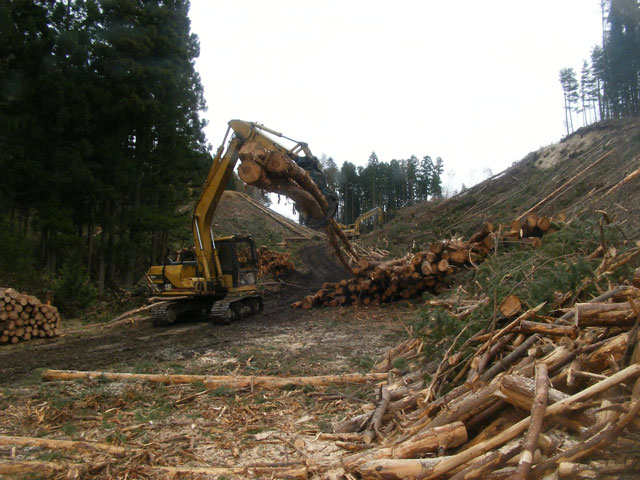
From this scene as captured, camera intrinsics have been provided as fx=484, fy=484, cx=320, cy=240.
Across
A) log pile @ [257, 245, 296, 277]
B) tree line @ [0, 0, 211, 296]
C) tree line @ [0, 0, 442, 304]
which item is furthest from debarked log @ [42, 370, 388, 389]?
log pile @ [257, 245, 296, 277]

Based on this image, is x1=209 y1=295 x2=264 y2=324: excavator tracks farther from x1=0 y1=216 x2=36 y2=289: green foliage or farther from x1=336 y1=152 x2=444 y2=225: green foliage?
x1=336 y1=152 x2=444 y2=225: green foliage

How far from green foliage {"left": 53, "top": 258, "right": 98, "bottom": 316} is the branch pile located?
8817mm

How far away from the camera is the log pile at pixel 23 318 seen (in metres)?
11.3

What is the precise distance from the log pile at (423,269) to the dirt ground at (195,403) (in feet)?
6.34

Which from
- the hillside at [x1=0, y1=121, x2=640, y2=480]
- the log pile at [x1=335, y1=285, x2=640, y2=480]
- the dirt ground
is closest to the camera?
the log pile at [x1=335, y1=285, x2=640, y2=480]

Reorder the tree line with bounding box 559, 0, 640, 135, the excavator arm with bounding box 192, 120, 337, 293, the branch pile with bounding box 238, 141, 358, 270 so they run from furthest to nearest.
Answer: the tree line with bounding box 559, 0, 640, 135 < the excavator arm with bounding box 192, 120, 337, 293 < the branch pile with bounding box 238, 141, 358, 270

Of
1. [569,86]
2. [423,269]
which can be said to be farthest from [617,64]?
[423,269]

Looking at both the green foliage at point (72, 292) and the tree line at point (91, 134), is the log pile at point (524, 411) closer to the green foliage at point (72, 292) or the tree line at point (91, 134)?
the green foliage at point (72, 292)

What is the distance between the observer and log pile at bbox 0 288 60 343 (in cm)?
1130

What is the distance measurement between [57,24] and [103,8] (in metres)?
1.87

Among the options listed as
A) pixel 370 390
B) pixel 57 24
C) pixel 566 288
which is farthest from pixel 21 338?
pixel 57 24

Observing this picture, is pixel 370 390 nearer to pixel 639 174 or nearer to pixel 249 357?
pixel 249 357

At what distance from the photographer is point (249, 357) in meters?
8.03

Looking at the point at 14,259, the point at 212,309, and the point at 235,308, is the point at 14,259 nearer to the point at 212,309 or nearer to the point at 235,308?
the point at 212,309
